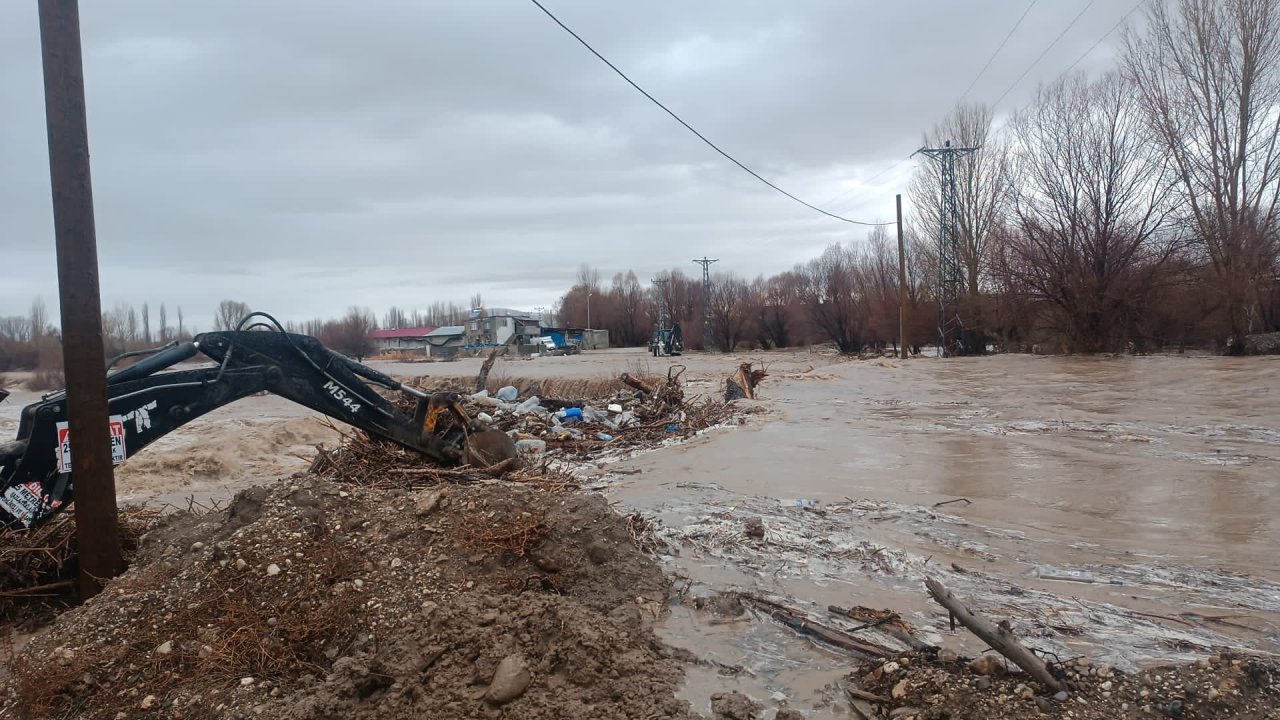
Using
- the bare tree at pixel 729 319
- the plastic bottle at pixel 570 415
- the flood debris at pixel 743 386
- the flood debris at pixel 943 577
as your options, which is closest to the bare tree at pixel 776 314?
the bare tree at pixel 729 319

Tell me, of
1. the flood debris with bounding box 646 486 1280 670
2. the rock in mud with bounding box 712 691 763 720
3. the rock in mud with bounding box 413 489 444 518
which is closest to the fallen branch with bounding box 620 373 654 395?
the flood debris with bounding box 646 486 1280 670

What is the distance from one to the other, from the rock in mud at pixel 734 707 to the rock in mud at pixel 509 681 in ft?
2.81

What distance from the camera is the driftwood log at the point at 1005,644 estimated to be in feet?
9.91

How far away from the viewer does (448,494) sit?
484 cm

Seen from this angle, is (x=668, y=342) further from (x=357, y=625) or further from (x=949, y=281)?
(x=357, y=625)

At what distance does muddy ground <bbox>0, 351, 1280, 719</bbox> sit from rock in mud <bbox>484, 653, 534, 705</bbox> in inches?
26.2

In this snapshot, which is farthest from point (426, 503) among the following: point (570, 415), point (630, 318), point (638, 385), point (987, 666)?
point (630, 318)

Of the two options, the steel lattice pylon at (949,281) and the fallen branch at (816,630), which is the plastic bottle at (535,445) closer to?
the fallen branch at (816,630)

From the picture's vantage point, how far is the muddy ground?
369 cm

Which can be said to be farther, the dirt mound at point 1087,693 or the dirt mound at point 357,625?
the dirt mound at point 357,625

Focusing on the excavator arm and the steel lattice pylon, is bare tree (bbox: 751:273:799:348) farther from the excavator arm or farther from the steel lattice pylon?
the excavator arm

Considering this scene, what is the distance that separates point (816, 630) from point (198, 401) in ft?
13.9

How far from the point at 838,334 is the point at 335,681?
59.5 metres

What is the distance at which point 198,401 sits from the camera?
15.9ft
